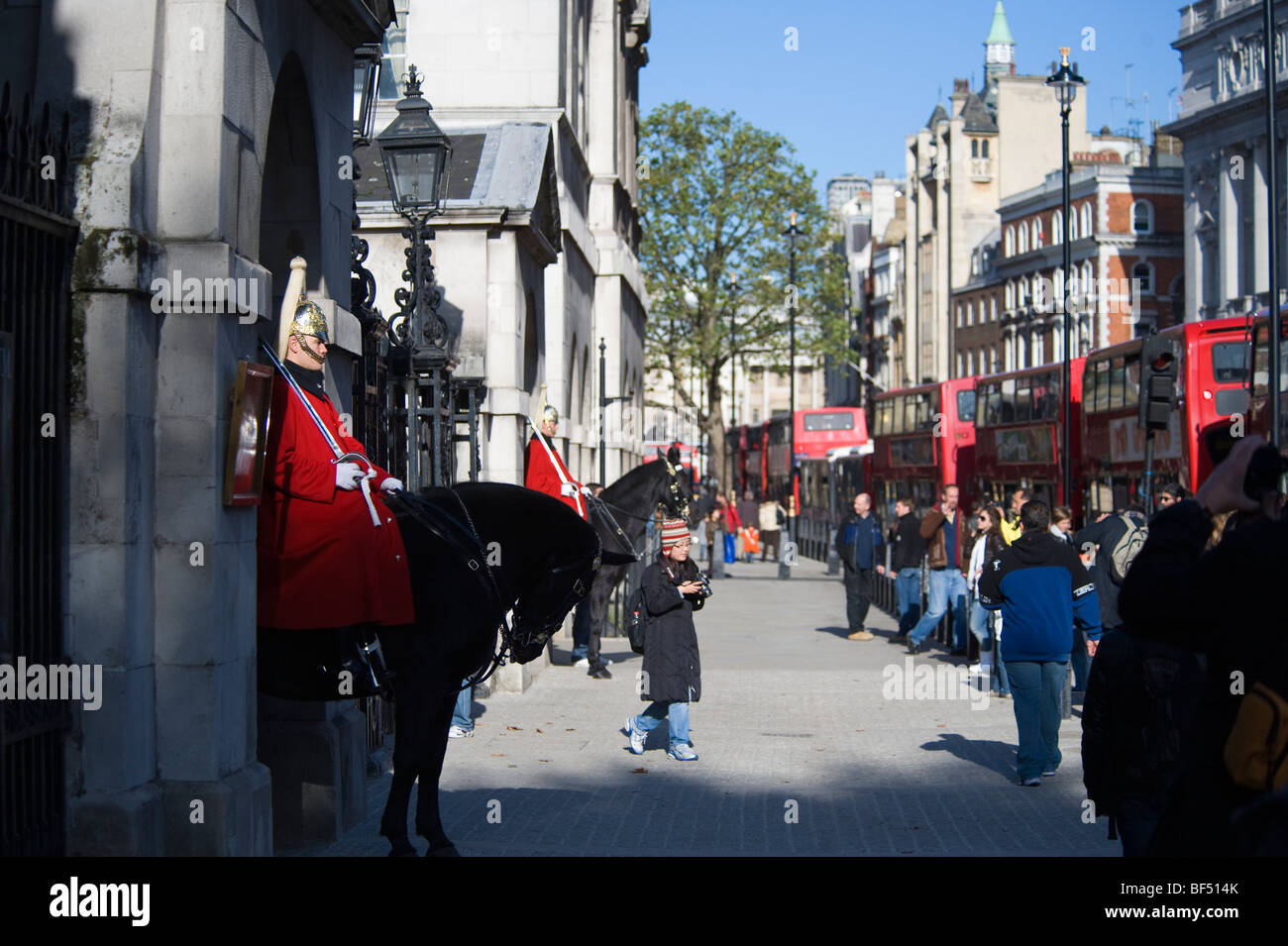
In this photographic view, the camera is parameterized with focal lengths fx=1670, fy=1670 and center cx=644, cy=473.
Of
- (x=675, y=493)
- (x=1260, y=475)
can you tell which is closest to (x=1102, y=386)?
(x=675, y=493)

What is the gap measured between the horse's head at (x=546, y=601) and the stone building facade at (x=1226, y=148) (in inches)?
2171

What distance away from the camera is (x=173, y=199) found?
739cm

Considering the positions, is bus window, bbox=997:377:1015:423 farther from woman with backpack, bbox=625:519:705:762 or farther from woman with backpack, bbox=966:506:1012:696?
woman with backpack, bbox=625:519:705:762

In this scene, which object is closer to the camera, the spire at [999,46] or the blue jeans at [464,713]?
the blue jeans at [464,713]

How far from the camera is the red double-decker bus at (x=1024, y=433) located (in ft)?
115

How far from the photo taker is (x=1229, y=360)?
89.4ft

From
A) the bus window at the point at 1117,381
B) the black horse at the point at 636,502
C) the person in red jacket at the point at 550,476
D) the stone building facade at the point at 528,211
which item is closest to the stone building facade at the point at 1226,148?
the bus window at the point at 1117,381

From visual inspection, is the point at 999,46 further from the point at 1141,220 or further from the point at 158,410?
the point at 158,410

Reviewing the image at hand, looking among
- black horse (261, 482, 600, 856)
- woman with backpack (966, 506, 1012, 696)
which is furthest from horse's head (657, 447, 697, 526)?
black horse (261, 482, 600, 856)

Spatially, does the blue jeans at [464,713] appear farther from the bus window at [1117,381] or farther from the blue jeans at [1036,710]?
the bus window at [1117,381]

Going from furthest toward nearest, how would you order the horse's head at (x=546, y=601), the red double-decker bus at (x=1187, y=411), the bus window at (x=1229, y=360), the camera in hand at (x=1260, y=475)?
1. the bus window at (x=1229, y=360)
2. the red double-decker bus at (x=1187, y=411)
3. the horse's head at (x=546, y=601)
4. the camera in hand at (x=1260, y=475)

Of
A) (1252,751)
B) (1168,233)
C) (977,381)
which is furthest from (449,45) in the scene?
(1168,233)

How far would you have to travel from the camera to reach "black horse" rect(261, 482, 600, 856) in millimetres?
8102

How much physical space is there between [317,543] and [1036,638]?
218 inches
